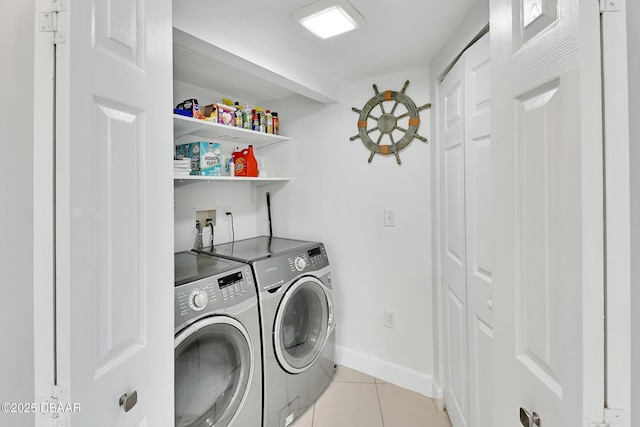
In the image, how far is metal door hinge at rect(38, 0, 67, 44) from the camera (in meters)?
0.60

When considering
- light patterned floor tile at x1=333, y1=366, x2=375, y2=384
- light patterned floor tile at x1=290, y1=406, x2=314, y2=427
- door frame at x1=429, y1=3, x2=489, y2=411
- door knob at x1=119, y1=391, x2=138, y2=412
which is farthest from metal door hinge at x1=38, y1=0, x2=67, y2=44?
light patterned floor tile at x1=333, y1=366, x2=375, y2=384

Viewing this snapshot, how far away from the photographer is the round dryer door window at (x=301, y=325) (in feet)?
5.61

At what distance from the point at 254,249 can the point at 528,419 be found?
1669 mm

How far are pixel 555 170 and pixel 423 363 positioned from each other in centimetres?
188

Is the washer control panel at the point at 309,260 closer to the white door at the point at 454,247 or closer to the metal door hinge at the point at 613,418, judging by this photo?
the white door at the point at 454,247

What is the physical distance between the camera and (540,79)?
649 millimetres

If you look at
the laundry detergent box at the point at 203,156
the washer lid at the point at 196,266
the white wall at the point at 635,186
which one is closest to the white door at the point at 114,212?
the washer lid at the point at 196,266

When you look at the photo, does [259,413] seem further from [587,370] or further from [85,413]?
[587,370]

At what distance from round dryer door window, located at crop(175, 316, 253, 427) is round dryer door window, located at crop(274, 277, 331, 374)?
249mm

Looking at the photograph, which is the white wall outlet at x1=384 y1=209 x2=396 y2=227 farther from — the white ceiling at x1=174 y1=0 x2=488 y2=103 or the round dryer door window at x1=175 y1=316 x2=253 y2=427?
the round dryer door window at x1=175 y1=316 x2=253 y2=427

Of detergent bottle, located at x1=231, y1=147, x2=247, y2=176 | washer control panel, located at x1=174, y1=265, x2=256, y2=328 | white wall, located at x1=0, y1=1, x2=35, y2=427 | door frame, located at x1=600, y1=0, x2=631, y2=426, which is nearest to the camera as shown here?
door frame, located at x1=600, y1=0, x2=631, y2=426

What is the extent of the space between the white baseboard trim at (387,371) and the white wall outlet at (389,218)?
1064mm

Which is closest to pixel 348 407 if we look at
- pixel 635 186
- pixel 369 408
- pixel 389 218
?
pixel 369 408

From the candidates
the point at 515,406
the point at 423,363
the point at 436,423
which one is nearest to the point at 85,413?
the point at 515,406
